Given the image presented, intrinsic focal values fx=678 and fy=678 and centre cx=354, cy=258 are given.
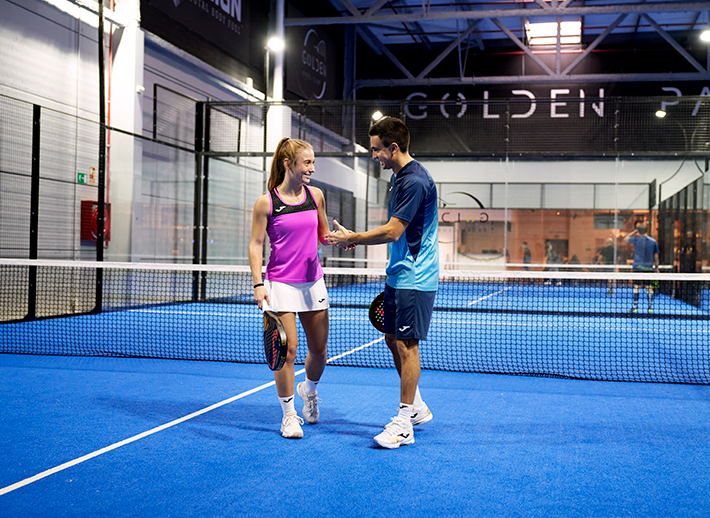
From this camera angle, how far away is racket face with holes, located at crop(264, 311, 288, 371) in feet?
12.2

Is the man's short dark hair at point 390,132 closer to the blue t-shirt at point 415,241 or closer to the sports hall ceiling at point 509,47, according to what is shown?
the blue t-shirt at point 415,241

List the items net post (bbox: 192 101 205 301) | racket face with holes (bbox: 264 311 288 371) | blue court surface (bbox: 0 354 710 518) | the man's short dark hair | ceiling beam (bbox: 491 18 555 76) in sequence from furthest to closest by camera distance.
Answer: ceiling beam (bbox: 491 18 555 76) < net post (bbox: 192 101 205 301) < the man's short dark hair < racket face with holes (bbox: 264 311 288 371) < blue court surface (bbox: 0 354 710 518)

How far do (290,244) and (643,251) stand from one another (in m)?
11.1

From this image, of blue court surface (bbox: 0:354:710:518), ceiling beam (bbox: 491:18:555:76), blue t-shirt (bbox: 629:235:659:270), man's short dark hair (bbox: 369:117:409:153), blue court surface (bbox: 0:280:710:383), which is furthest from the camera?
ceiling beam (bbox: 491:18:555:76)

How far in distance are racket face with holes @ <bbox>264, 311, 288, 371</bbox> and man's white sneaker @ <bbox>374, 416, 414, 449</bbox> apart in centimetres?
69

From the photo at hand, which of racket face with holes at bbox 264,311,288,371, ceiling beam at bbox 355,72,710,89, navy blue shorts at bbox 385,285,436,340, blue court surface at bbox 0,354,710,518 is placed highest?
ceiling beam at bbox 355,72,710,89

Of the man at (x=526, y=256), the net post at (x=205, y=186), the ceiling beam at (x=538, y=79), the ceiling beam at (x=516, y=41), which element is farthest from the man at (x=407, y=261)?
the ceiling beam at (x=538, y=79)

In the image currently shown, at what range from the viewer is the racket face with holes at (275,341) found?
371 cm

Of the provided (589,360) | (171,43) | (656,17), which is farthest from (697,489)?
(656,17)

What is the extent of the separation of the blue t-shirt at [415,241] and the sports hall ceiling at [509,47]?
1697cm

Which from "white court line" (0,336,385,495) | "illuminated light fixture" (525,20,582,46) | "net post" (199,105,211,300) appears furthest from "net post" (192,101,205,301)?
"illuminated light fixture" (525,20,582,46)

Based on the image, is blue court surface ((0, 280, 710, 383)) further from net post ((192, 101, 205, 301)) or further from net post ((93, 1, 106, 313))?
net post ((192, 101, 205, 301))

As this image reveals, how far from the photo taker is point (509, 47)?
23156mm

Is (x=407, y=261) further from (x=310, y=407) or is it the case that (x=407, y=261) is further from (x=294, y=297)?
(x=310, y=407)
